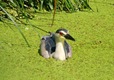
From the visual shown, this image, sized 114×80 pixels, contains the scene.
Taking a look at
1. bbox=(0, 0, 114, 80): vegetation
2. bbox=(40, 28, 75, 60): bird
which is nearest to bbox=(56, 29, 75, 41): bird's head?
bbox=(40, 28, 75, 60): bird

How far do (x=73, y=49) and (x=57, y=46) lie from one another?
8.8 inches

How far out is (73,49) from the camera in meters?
3.04

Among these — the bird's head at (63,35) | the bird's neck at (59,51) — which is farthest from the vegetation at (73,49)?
the bird's head at (63,35)

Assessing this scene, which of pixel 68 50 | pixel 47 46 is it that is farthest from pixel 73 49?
pixel 47 46

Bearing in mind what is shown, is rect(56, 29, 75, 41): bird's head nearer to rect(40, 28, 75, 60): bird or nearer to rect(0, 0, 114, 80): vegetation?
rect(40, 28, 75, 60): bird

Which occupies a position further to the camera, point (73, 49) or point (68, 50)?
point (73, 49)

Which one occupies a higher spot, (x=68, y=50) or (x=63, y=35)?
(x=63, y=35)

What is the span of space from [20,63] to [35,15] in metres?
0.96

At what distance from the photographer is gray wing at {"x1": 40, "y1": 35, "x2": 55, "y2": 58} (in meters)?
2.83

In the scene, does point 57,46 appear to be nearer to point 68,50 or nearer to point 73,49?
point 68,50

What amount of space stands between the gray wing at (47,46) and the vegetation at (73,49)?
0.04 m

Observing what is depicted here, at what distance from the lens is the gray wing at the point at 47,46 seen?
2.83 meters

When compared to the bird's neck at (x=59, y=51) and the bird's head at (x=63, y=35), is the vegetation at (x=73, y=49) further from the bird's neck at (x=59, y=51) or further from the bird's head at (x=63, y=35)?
the bird's head at (x=63, y=35)

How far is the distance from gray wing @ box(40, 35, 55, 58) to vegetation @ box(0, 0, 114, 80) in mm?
42
